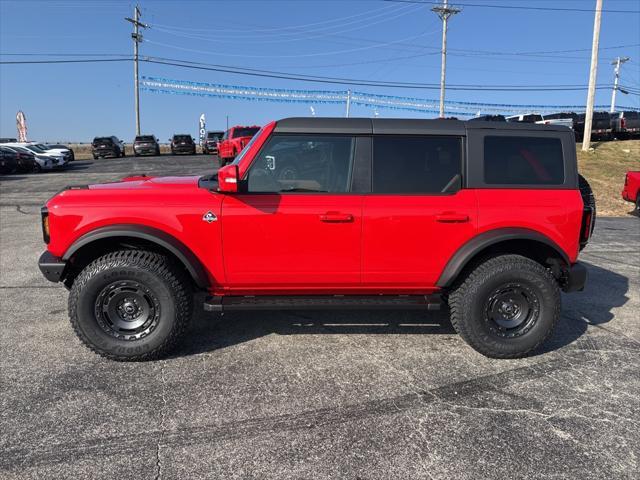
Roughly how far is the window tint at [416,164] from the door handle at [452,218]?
0.22 meters

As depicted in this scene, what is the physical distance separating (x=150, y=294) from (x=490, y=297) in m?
2.73

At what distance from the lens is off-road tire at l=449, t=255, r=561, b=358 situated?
3.75 metres

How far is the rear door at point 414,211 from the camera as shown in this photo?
3705 mm

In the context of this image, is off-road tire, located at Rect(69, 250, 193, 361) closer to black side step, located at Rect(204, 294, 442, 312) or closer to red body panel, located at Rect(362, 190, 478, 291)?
black side step, located at Rect(204, 294, 442, 312)

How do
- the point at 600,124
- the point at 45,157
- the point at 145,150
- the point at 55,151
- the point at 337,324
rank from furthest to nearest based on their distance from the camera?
the point at 145,150 < the point at 600,124 < the point at 55,151 < the point at 45,157 < the point at 337,324

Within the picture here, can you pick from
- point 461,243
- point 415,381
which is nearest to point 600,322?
point 461,243

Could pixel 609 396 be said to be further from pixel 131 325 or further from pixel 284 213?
pixel 131 325

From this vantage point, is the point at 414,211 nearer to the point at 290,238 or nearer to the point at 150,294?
the point at 290,238

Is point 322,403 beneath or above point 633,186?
beneath

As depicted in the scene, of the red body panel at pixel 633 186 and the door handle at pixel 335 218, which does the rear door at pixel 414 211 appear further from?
the red body panel at pixel 633 186

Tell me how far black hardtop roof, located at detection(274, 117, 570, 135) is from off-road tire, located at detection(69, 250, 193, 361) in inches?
58.1

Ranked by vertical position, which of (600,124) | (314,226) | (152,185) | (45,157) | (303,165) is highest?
(600,124)

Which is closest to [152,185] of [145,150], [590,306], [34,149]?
[590,306]

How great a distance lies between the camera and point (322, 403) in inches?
124
